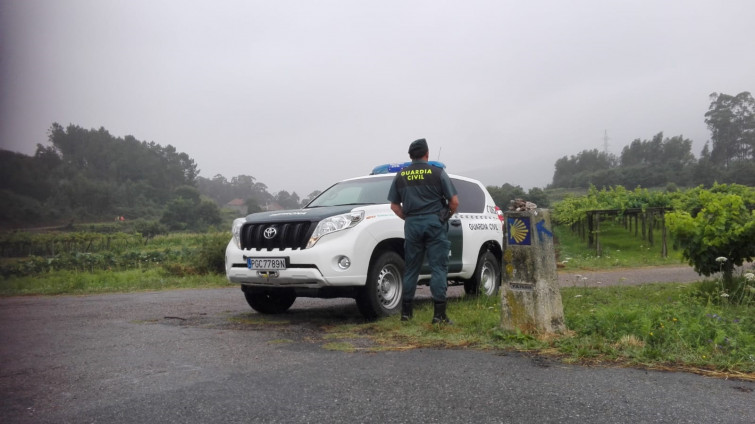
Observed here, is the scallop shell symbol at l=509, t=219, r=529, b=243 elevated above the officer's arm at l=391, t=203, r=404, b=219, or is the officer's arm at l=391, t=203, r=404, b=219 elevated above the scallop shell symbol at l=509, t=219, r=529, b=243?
the officer's arm at l=391, t=203, r=404, b=219

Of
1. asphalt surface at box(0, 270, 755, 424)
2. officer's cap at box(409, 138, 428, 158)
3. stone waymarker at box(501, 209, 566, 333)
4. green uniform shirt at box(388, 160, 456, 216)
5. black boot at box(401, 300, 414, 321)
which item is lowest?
asphalt surface at box(0, 270, 755, 424)

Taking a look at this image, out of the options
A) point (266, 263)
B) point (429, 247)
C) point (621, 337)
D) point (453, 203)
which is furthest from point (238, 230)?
point (621, 337)

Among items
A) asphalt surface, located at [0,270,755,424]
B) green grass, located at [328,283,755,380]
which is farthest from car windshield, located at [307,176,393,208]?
asphalt surface, located at [0,270,755,424]

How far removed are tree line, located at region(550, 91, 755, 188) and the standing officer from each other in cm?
3573

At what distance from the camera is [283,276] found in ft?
21.5

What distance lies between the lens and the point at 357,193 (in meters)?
8.00

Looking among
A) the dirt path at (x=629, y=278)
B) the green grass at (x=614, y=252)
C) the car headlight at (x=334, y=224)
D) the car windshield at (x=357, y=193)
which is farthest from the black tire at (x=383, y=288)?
the green grass at (x=614, y=252)

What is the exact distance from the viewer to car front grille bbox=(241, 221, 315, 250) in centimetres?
663

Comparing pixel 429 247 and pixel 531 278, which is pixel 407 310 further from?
pixel 531 278

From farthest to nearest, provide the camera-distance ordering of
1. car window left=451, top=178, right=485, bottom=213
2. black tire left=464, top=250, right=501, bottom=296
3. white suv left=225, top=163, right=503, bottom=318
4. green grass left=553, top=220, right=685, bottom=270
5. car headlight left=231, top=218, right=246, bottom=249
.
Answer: green grass left=553, top=220, right=685, bottom=270
black tire left=464, top=250, right=501, bottom=296
car window left=451, top=178, right=485, bottom=213
car headlight left=231, top=218, right=246, bottom=249
white suv left=225, top=163, right=503, bottom=318

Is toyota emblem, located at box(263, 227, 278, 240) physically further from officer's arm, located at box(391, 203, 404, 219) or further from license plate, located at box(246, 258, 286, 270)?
officer's arm, located at box(391, 203, 404, 219)

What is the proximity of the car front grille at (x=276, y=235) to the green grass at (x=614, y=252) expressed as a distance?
1099cm

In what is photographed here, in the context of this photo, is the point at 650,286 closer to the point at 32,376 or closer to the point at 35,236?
the point at 32,376

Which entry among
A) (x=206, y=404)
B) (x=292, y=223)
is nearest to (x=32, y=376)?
(x=206, y=404)
